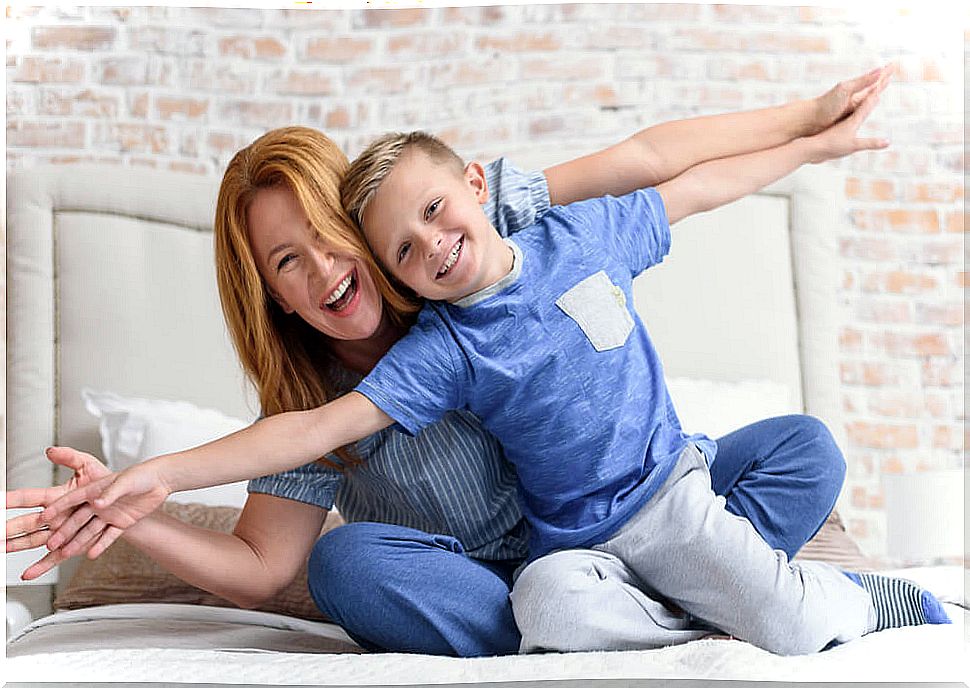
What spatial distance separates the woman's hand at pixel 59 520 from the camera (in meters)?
1.06

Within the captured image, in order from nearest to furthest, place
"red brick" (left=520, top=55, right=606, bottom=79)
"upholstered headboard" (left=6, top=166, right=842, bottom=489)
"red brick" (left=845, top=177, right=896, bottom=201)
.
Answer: "upholstered headboard" (left=6, top=166, right=842, bottom=489), "red brick" (left=520, top=55, right=606, bottom=79), "red brick" (left=845, top=177, right=896, bottom=201)

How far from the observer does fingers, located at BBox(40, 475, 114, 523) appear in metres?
1.05

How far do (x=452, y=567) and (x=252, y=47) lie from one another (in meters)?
1.03

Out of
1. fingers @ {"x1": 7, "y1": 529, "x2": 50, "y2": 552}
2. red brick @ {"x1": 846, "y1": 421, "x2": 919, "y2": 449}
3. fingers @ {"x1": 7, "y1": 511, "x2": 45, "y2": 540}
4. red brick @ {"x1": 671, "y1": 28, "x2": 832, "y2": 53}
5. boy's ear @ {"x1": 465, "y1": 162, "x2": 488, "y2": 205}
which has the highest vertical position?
red brick @ {"x1": 671, "y1": 28, "x2": 832, "y2": 53}

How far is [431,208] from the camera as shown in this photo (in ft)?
3.77

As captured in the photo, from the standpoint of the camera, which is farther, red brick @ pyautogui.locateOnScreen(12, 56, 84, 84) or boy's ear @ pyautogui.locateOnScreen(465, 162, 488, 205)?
red brick @ pyautogui.locateOnScreen(12, 56, 84, 84)

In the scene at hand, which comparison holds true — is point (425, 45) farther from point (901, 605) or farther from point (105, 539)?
point (901, 605)

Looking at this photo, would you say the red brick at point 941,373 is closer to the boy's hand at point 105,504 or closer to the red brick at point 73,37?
the boy's hand at point 105,504

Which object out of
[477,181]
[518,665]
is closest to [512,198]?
[477,181]

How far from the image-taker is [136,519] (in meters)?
1.08

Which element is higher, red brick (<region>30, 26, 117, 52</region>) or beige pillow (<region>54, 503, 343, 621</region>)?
red brick (<region>30, 26, 117, 52</region>)

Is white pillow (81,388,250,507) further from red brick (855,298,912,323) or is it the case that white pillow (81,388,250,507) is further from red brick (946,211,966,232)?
red brick (946,211,966,232)

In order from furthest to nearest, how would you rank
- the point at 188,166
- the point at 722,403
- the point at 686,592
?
the point at 188,166 < the point at 722,403 < the point at 686,592

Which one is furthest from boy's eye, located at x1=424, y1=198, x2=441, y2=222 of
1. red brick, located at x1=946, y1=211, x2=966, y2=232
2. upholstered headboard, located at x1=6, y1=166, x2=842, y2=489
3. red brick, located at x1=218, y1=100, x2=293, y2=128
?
red brick, located at x1=946, y1=211, x2=966, y2=232
